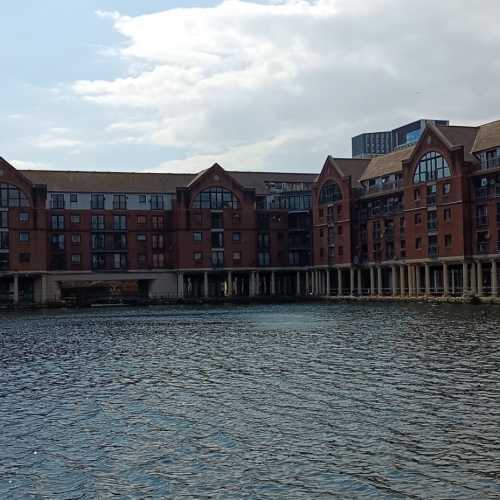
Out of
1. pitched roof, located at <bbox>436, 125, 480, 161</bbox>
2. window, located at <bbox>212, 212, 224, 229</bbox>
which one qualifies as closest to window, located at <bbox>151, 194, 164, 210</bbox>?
window, located at <bbox>212, 212, 224, 229</bbox>

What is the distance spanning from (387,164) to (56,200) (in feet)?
170

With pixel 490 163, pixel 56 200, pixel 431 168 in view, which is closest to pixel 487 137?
pixel 490 163

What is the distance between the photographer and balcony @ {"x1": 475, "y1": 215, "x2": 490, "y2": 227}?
3664 inches

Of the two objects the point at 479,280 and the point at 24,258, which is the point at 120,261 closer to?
the point at 24,258

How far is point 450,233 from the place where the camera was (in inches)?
3819

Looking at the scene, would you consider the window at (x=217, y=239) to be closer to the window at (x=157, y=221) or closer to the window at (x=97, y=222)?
the window at (x=157, y=221)

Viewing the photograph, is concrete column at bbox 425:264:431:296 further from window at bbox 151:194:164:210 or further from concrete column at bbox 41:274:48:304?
concrete column at bbox 41:274:48:304

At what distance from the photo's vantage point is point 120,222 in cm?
12606

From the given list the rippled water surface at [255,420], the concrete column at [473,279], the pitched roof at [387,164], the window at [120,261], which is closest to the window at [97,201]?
the window at [120,261]

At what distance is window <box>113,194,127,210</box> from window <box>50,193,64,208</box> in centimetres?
842

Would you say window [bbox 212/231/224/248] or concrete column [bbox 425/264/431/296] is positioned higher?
window [bbox 212/231/224/248]

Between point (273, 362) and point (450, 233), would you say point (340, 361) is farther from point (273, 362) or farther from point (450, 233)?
point (450, 233)

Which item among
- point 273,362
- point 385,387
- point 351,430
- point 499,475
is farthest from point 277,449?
point 273,362

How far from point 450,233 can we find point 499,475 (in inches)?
3216
